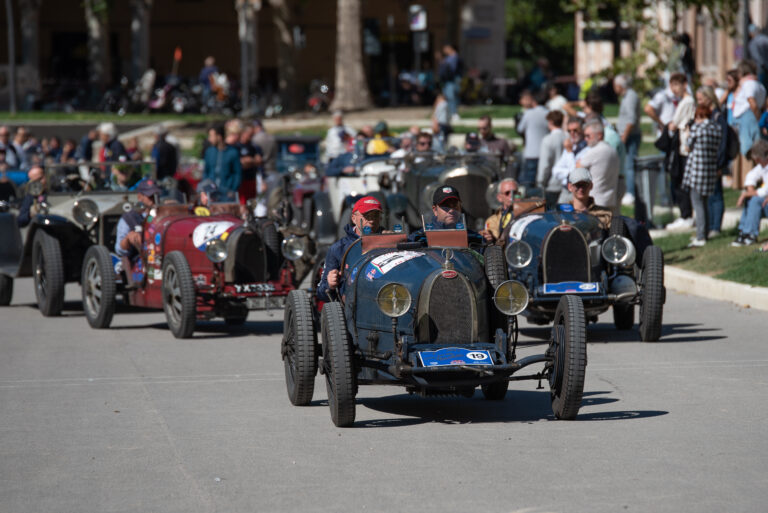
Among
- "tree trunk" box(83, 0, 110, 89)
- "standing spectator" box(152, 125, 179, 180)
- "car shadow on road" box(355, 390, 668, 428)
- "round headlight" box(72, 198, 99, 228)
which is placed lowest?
"car shadow on road" box(355, 390, 668, 428)

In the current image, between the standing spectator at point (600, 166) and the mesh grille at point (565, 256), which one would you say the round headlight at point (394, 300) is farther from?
the standing spectator at point (600, 166)

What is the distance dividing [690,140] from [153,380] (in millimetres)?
8889

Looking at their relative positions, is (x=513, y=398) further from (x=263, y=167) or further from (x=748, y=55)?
→ (x=263, y=167)

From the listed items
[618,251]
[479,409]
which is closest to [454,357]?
[479,409]

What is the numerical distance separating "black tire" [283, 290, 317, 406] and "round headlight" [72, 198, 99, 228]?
6.29 meters

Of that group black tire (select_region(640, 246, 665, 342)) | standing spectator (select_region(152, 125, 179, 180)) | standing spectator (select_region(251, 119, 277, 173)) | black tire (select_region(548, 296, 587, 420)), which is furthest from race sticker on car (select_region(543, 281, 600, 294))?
standing spectator (select_region(251, 119, 277, 173))

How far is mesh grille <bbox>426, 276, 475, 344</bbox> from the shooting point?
8672 millimetres

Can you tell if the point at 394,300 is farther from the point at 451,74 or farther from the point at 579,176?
the point at 451,74

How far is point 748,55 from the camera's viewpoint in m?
23.0

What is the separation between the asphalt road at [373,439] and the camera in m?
6.89

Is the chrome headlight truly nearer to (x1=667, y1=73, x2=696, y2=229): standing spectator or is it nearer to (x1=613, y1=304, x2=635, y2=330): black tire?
(x1=613, y1=304, x2=635, y2=330): black tire

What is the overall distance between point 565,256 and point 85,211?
5.57 meters

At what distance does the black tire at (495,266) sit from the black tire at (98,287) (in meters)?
4.32

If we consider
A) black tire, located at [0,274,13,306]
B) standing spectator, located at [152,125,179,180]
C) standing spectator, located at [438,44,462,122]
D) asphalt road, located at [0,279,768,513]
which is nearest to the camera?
asphalt road, located at [0,279,768,513]
